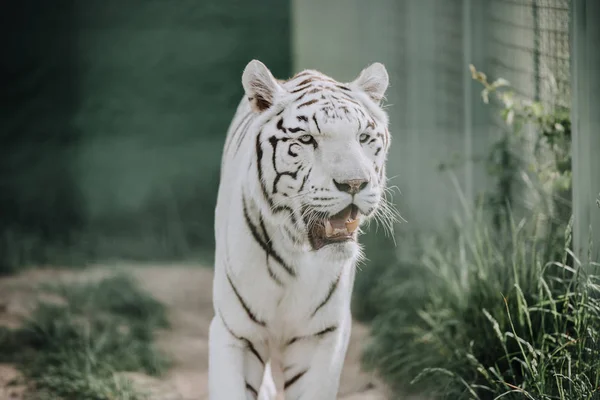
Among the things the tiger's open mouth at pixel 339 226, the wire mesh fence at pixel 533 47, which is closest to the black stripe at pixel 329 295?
the tiger's open mouth at pixel 339 226

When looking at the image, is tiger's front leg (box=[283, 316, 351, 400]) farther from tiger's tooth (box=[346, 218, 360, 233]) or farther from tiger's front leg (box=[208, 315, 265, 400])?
tiger's tooth (box=[346, 218, 360, 233])

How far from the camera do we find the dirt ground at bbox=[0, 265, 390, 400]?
4.36m

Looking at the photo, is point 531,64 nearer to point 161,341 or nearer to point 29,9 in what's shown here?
point 161,341

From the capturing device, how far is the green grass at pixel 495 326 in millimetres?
3182

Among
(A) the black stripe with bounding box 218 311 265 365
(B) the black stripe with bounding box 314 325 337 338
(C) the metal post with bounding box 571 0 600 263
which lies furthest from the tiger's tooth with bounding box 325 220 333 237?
(C) the metal post with bounding box 571 0 600 263

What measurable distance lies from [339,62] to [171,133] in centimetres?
163

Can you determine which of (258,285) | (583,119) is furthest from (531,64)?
(258,285)

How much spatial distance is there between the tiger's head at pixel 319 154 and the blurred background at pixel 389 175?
81 cm

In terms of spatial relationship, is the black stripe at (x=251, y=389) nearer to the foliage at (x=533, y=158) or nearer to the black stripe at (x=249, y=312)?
the black stripe at (x=249, y=312)

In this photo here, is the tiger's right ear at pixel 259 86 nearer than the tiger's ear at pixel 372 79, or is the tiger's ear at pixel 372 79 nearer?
Result: the tiger's right ear at pixel 259 86

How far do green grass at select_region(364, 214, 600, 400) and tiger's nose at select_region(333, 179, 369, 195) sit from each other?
77 centimetres

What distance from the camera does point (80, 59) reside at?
A: 7.16 meters

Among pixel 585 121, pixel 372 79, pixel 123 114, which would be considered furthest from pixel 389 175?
pixel 372 79

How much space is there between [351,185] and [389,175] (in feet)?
11.4
